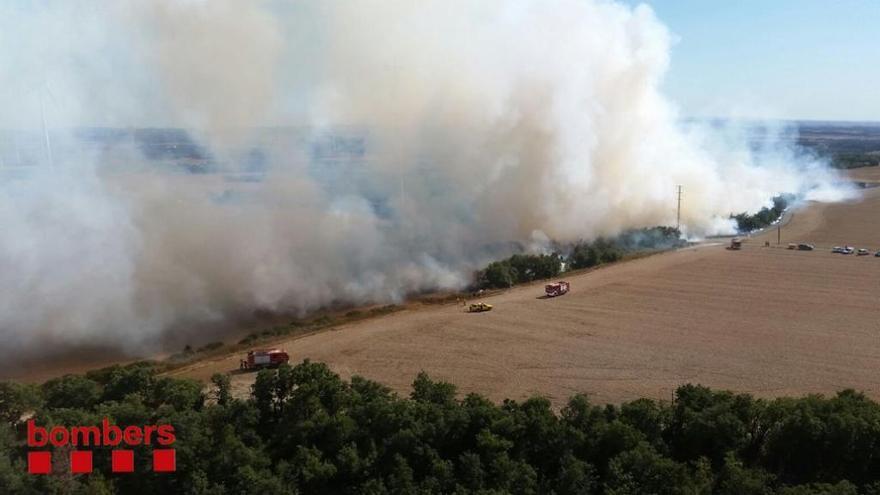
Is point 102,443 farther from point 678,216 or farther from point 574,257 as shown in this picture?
point 678,216

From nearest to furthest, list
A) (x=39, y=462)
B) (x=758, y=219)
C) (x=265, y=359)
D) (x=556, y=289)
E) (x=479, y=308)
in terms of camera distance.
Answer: (x=39, y=462), (x=265, y=359), (x=479, y=308), (x=556, y=289), (x=758, y=219)

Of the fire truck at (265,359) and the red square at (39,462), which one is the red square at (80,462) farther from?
the fire truck at (265,359)

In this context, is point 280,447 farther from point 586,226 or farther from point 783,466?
point 586,226

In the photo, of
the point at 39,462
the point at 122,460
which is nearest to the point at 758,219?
the point at 122,460

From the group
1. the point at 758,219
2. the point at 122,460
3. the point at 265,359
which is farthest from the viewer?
the point at 758,219

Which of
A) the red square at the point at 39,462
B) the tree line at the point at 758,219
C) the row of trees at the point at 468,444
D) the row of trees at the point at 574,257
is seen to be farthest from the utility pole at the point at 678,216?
the red square at the point at 39,462

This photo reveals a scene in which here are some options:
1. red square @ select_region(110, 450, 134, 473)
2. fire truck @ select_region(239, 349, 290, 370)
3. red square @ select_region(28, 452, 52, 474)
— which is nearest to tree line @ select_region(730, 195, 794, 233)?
fire truck @ select_region(239, 349, 290, 370)

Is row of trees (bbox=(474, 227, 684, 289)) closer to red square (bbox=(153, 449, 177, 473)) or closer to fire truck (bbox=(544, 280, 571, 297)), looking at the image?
fire truck (bbox=(544, 280, 571, 297))
